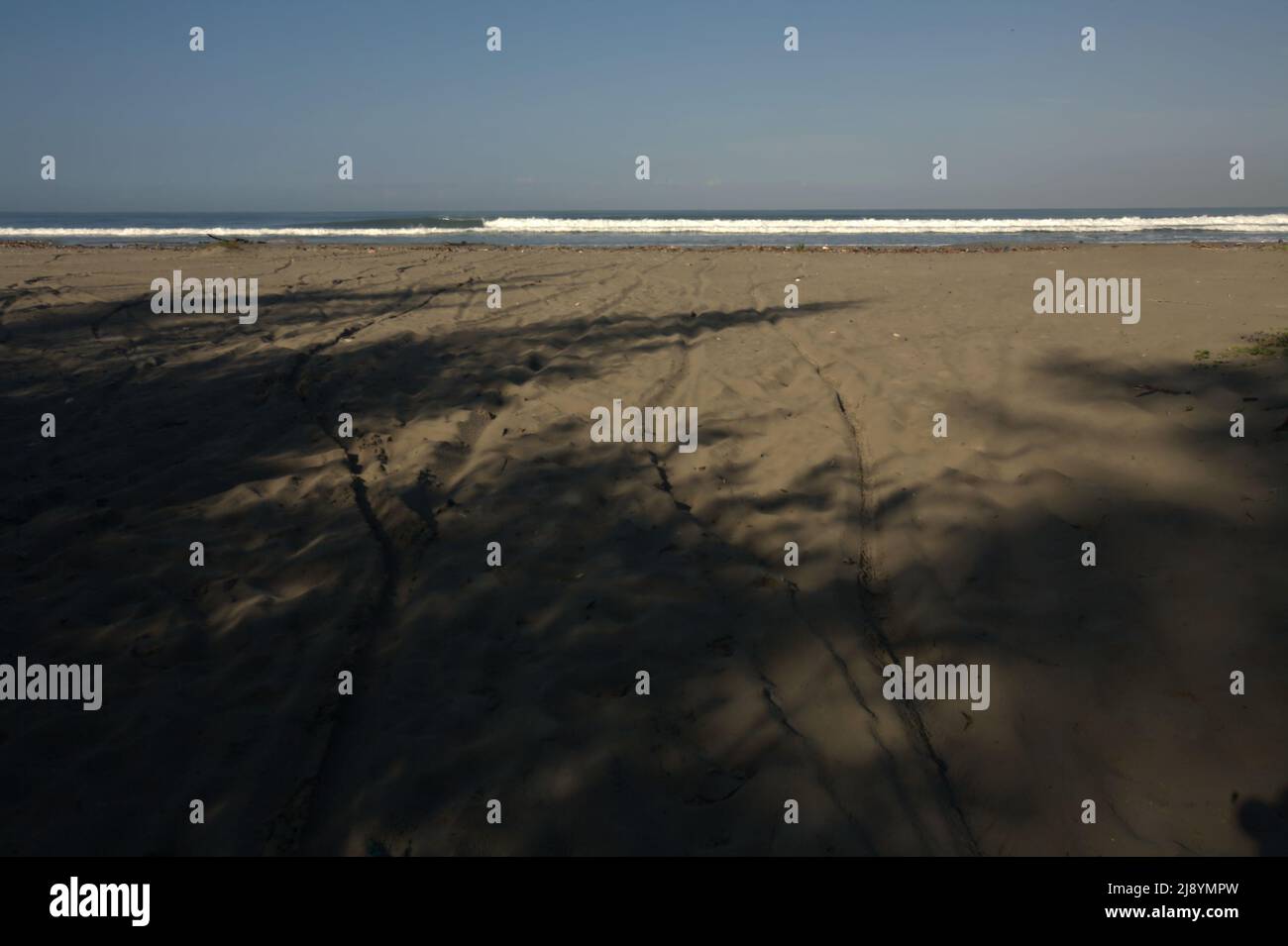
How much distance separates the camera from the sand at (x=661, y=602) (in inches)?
96.7

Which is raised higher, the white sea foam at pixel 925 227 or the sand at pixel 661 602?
the white sea foam at pixel 925 227

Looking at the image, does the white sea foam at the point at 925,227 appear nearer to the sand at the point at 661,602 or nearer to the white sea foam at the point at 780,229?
the white sea foam at the point at 780,229

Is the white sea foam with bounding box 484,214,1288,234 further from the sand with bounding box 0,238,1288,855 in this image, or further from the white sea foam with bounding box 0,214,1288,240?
the sand with bounding box 0,238,1288,855

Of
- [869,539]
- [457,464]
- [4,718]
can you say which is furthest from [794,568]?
[4,718]

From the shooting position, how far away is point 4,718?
289cm

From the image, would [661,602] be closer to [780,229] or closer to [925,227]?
[780,229]

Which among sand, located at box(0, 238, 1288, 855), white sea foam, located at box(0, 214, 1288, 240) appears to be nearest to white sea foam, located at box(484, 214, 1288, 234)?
white sea foam, located at box(0, 214, 1288, 240)

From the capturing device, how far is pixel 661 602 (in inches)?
139

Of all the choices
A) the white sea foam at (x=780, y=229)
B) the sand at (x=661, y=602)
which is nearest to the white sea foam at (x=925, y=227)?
the white sea foam at (x=780, y=229)

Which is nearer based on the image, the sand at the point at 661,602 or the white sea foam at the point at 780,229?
the sand at the point at 661,602

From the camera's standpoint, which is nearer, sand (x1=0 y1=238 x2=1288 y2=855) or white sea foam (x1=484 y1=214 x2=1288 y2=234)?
sand (x1=0 y1=238 x2=1288 y2=855)

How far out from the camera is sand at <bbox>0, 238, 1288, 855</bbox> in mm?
2457
